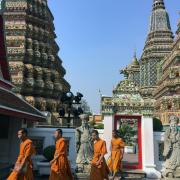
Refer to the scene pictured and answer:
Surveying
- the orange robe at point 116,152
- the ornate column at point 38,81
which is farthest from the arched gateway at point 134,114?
the ornate column at point 38,81

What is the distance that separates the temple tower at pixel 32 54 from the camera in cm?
2647

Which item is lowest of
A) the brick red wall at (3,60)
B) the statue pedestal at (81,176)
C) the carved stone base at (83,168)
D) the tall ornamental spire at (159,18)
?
the statue pedestal at (81,176)

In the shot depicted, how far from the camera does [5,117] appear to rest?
14.1 meters

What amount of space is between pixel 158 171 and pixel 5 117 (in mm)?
6561

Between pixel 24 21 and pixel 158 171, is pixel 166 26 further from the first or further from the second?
pixel 158 171

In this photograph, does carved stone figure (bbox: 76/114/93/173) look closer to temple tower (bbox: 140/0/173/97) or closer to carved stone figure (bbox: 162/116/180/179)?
carved stone figure (bbox: 162/116/180/179)

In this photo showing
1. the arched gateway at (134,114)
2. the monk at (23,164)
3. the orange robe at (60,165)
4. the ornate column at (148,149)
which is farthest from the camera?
the arched gateway at (134,114)

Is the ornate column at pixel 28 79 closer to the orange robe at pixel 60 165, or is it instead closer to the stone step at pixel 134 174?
the stone step at pixel 134 174

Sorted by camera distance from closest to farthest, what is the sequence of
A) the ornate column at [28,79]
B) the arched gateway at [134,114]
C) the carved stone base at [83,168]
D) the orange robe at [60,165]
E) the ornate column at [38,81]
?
the orange robe at [60,165] → the carved stone base at [83,168] → the arched gateway at [134,114] → the ornate column at [28,79] → the ornate column at [38,81]

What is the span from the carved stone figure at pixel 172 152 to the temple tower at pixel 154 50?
115 ft

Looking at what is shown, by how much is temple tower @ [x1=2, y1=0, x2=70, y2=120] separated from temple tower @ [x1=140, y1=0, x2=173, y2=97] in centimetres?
2118

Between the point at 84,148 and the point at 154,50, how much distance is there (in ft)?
125

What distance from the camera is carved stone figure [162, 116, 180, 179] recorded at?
11.0 metres

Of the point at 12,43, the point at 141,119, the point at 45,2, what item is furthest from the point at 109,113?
the point at 45,2
